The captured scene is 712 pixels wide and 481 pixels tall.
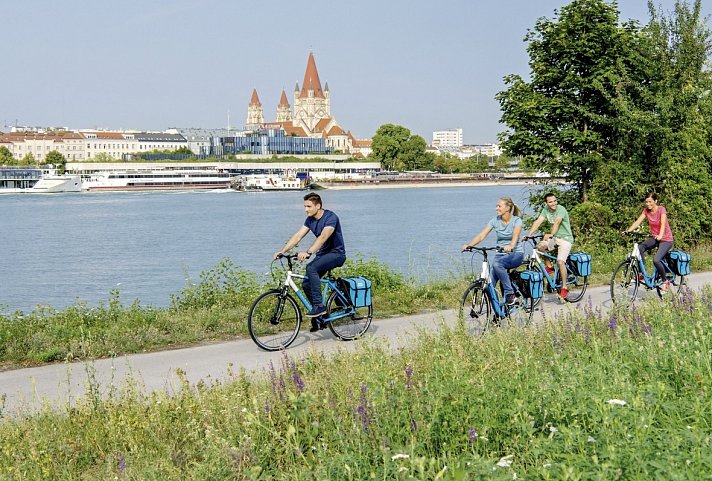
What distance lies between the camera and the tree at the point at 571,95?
60.6 feet

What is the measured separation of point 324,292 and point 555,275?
4.12 metres

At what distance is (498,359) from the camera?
5.63 m

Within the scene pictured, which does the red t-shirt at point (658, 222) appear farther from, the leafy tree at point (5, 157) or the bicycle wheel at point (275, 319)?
the leafy tree at point (5, 157)

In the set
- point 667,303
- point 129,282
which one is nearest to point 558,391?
point 667,303

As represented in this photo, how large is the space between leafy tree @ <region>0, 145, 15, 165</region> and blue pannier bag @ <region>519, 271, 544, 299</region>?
16231 centimetres

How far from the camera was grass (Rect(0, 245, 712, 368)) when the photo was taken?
852 cm

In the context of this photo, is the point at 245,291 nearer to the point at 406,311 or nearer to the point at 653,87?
the point at 406,311

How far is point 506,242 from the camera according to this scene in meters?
9.66

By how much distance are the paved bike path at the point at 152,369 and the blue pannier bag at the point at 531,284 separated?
1.52 metres

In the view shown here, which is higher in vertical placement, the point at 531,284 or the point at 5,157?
the point at 5,157

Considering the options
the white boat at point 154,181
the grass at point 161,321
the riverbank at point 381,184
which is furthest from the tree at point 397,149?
the grass at point 161,321

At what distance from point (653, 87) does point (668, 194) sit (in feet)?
8.30

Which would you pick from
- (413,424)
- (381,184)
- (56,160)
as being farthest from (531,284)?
(56,160)

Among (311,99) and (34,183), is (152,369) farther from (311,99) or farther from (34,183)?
(311,99)
